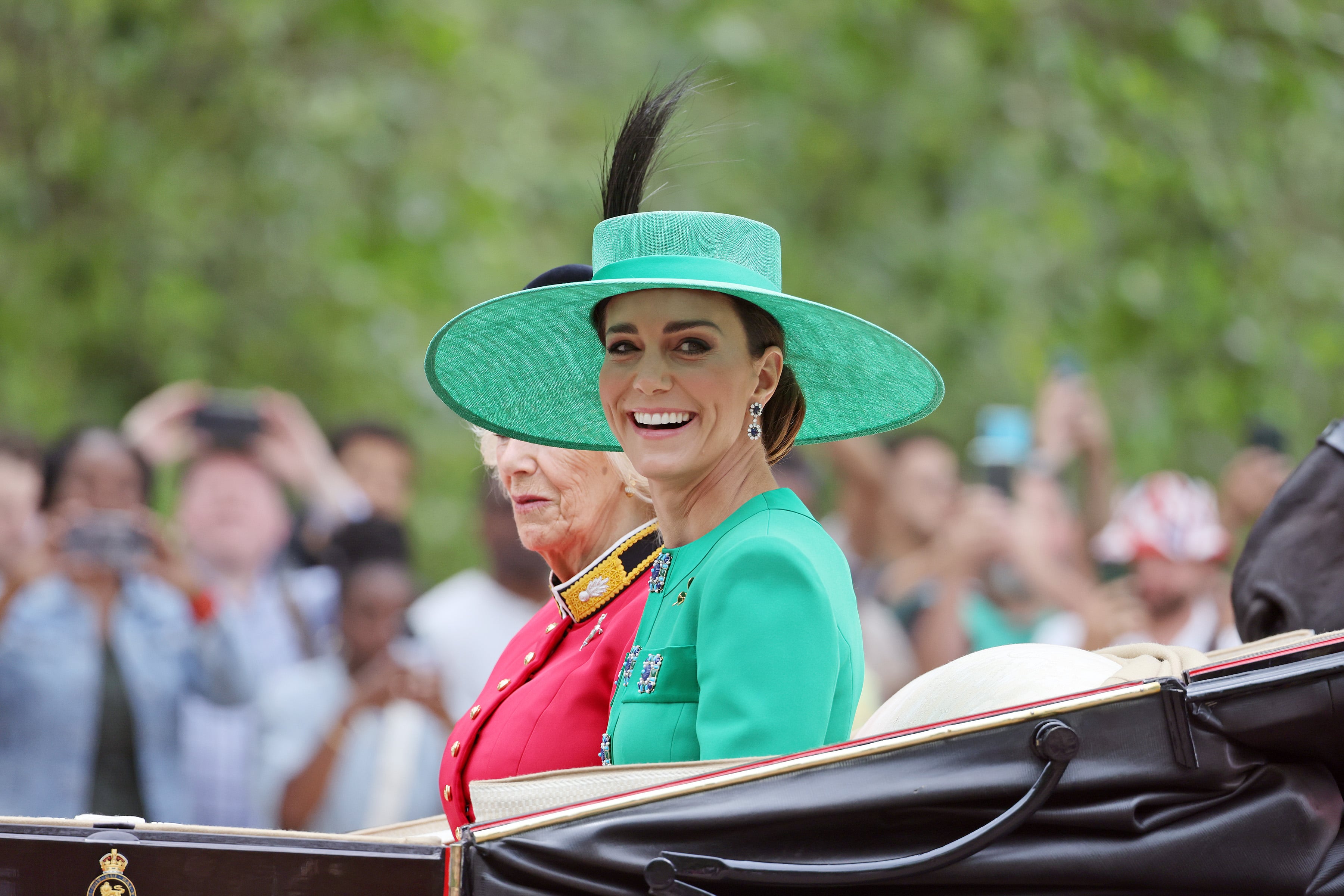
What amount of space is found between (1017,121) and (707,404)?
928 centimetres

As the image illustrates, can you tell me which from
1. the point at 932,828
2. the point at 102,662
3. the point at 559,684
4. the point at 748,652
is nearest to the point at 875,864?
the point at 932,828

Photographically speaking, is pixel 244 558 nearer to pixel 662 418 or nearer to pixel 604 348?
pixel 604 348

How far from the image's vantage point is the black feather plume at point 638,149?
2.35 m

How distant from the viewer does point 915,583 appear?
757 centimetres

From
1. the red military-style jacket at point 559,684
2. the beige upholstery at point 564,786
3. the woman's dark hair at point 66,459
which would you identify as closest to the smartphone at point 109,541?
the woman's dark hair at point 66,459

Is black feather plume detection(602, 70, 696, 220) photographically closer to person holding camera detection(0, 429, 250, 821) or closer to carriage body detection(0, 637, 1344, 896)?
carriage body detection(0, 637, 1344, 896)

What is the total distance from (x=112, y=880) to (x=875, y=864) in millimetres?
879

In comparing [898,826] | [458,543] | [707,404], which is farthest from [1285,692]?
[458,543]

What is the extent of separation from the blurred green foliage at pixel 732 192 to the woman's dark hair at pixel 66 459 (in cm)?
286

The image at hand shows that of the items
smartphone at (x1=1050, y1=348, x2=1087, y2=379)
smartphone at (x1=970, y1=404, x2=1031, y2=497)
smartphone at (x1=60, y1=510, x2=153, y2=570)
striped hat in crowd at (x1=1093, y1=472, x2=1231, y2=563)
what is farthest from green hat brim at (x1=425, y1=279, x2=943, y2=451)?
smartphone at (x1=1050, y1=348, x2=1087, y2=379)

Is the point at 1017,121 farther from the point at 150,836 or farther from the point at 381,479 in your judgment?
the point at 150,836

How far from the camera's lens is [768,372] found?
2246 millimetres

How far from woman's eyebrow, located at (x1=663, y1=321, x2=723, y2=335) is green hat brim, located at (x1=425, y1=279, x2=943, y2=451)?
0.18ft

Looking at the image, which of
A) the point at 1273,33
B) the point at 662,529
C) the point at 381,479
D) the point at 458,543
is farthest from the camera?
the point at 458,543
